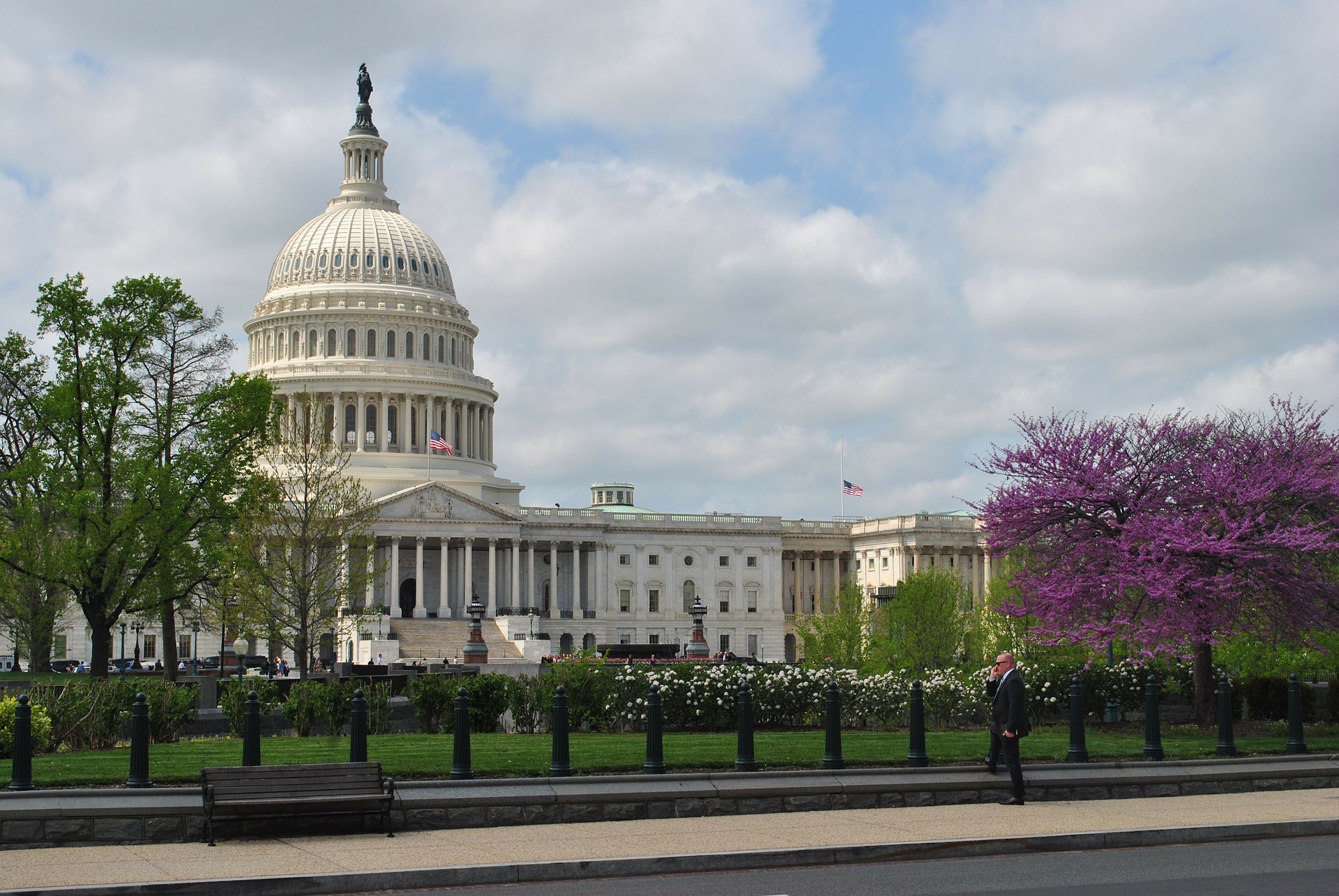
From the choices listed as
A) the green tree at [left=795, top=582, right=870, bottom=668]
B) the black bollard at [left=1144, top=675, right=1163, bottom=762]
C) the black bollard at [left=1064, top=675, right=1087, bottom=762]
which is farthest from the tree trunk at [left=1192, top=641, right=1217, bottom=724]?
the green tree at [left=795, top=582, right=870, bottom=668]

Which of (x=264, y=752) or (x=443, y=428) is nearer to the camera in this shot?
(x=264, y=752)

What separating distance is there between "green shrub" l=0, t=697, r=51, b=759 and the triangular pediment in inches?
3383

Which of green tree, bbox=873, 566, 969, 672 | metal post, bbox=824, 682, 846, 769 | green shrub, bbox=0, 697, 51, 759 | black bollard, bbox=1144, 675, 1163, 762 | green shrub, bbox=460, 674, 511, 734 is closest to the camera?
metal post, bbox=824, 682, 846, 769

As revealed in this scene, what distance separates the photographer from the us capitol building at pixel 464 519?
116250mm

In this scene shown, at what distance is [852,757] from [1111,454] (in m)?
11.1

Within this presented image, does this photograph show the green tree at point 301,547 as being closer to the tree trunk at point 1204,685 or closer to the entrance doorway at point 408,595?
the tree trunk at point 1204,685

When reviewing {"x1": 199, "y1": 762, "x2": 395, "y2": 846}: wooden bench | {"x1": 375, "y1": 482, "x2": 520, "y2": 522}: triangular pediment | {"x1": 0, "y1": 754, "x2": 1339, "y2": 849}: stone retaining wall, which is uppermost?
{"x1": 375, "y1": 482, "x2": 520, "y2": 522}: triangular pediment

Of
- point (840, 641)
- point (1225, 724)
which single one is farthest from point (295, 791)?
point (840, 641)

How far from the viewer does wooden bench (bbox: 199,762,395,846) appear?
18.1m

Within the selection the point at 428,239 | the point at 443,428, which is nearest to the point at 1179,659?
the point at 443,428

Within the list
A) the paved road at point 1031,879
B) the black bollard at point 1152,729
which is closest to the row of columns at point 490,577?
the black bollard at point 1152,729

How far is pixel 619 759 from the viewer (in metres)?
23.6

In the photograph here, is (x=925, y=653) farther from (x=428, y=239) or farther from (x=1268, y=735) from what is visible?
(x=428, y=239)

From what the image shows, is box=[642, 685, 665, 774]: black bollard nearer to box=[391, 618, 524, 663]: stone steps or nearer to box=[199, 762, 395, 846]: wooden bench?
box=[199, 762, 395, 846]: wooden bench
